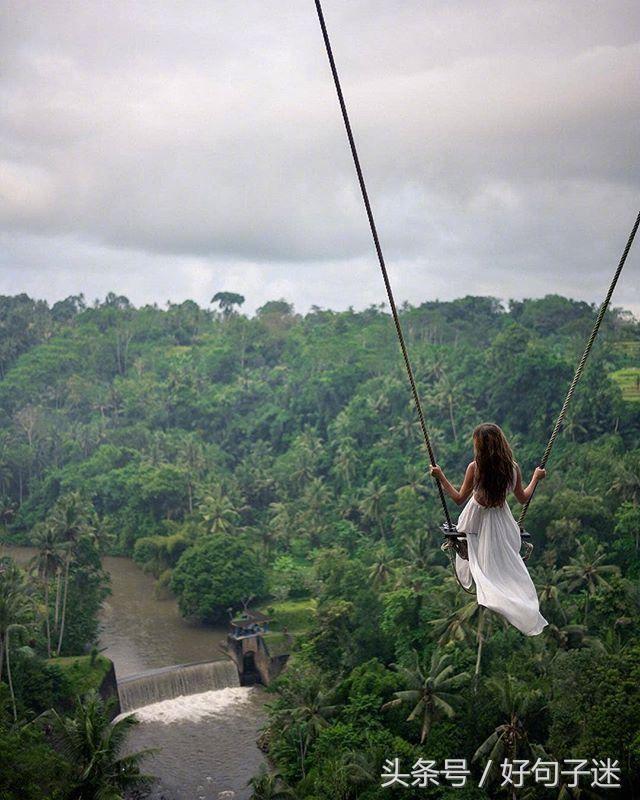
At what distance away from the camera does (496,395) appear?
52.2 meters

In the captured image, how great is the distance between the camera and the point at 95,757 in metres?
19.9

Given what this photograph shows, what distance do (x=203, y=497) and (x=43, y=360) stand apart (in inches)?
1285

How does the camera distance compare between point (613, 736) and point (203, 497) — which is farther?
point (203, 497)

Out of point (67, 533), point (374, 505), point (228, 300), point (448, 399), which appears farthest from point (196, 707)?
point (228, 300)

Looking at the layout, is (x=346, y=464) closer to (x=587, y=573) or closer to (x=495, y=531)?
(x=587, y=573)

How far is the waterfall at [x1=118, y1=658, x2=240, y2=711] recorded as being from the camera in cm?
2891

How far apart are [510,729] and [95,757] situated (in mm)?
10135

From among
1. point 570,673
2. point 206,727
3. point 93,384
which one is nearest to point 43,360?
point 93,384

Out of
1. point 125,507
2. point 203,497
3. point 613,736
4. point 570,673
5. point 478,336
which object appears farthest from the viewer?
point 478,336

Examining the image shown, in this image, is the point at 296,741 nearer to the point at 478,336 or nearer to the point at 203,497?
the point at 203,497

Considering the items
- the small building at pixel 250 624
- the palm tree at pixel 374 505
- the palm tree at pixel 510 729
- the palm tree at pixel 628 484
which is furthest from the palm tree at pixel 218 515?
the palm tree at pixel 510 729

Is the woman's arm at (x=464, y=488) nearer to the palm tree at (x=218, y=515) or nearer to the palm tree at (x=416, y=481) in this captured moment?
the palm tree at (x=218, y=515)

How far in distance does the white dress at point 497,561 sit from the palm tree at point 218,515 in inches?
1493

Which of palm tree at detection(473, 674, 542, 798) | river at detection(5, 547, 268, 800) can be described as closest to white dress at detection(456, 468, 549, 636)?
palm tree at detection(473, 674, 542, 798)
